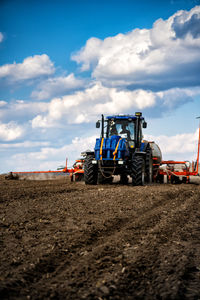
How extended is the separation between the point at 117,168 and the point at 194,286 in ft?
36.2

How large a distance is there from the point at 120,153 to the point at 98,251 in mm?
9833

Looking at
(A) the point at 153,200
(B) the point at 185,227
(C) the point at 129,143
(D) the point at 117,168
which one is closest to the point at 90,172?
(D) the point at 117,168

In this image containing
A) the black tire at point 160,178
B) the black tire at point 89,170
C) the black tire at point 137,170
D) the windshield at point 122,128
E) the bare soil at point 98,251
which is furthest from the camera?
the black tire at point 160,178

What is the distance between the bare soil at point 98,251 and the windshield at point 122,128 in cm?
697

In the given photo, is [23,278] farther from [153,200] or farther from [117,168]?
[117,168]

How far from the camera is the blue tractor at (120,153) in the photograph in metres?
14.7

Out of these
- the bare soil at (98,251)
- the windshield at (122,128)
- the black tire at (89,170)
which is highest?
the windshield at (122,128)

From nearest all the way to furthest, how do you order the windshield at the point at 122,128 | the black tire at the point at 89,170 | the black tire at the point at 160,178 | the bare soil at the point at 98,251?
the bare soil at the point at 98,251
the black tire at the point at 89,170
the windshield at the point at 122,128
the black tire at the point at 160,178

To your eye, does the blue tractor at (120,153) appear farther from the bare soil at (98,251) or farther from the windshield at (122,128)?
the bare soil at (98,251)

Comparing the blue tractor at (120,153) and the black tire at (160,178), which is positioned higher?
the blue tractor at (120,153)

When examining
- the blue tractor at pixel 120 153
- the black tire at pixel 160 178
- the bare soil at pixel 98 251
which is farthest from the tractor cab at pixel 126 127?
the bare soil at pixel 98 251

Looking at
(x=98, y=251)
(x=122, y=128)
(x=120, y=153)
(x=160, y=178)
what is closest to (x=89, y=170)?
(x=120, y=153)

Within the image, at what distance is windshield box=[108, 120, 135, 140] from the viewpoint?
15969mm

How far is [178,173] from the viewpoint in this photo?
18875mm
